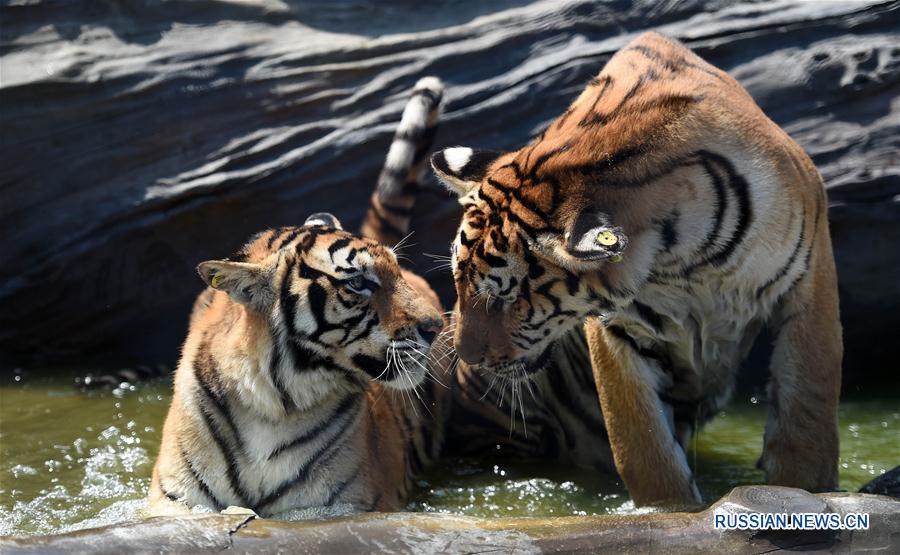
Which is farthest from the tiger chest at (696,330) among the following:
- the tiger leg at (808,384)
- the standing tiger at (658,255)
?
the tiger leg at (808,384)

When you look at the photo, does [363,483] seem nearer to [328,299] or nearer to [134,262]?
[328,299]

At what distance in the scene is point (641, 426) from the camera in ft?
12.9

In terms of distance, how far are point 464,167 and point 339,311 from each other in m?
0.65

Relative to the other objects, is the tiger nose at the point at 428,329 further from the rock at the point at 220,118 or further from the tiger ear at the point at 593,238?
the rock at the point at 220,118

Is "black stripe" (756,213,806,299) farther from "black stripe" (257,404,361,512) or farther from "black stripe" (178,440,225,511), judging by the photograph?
"black stripe" (178,440,225,511)

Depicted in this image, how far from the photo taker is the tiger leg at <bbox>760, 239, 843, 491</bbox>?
3.69m

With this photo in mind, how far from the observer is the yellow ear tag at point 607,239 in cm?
312

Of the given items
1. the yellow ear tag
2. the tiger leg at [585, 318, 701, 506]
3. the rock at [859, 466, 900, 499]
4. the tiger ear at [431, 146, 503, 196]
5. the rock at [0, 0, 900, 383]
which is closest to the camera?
the yellow ear tag

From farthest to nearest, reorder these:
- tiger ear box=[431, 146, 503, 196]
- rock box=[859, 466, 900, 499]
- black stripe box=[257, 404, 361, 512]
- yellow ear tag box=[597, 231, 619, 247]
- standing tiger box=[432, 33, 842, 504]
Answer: tiger ear box=[431, 146, 503, 196]
black stripe box=[257, 404, 361, 512]
standing tiger box=[432, 33, 842, 504]
rock box=[859, 466, 900, 499]
yellow ear tag box=[597, 231, 619, 247]

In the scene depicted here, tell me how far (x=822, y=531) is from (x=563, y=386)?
1.98 m

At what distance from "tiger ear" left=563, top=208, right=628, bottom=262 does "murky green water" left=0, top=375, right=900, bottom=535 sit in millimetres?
1256

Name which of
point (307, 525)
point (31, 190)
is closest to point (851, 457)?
point (307, 525)

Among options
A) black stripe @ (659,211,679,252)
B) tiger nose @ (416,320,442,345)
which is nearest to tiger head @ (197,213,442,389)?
tiger nose @ (416,320,442,345)

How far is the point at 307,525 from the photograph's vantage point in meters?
2.88
